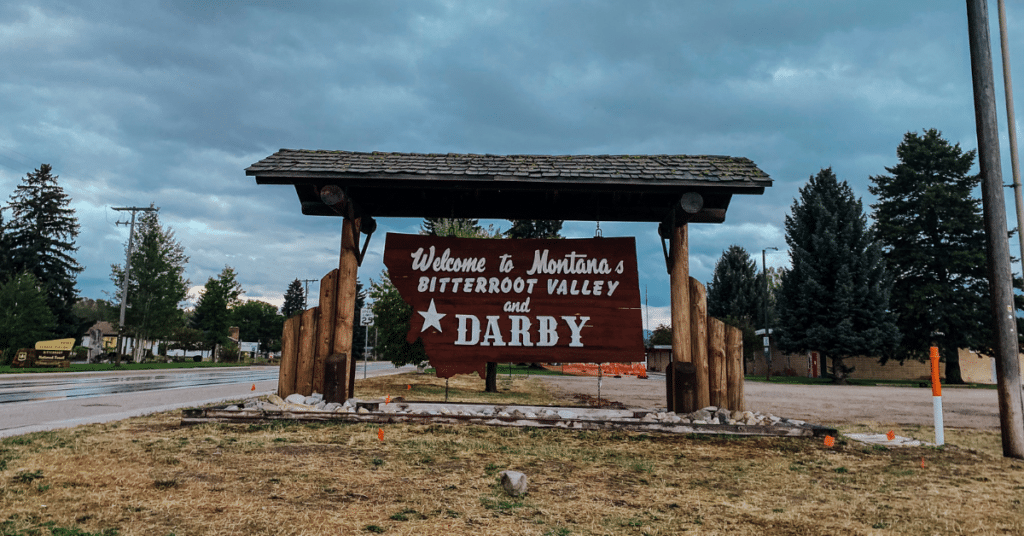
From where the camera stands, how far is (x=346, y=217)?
9484mm

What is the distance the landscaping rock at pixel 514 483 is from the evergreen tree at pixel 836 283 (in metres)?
33.7

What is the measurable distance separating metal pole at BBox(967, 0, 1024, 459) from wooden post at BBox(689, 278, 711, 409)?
354 cm

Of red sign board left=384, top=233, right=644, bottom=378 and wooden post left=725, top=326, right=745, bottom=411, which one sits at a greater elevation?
red sign board left=384, top=233, right=644, bottom=378

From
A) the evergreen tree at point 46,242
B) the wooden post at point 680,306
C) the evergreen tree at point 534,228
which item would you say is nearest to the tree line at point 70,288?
the evergreen tree at point 46,242

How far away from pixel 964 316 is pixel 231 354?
69.1 metres

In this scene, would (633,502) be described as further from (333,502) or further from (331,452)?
(331,452)

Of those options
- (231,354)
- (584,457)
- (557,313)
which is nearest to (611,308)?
(557,313)

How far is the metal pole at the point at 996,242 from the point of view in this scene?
23.4 feet

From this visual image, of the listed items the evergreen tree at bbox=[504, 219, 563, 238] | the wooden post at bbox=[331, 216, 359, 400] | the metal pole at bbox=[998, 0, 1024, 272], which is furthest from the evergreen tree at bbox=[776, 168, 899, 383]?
the wooden post at bbox=[331, 216, 359, 400]

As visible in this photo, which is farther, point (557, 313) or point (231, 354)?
point (231, 354)

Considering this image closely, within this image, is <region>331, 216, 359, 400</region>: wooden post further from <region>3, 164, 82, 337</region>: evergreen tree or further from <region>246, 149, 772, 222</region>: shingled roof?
<region>3, 164, 82, 337</region>: evergreen tree

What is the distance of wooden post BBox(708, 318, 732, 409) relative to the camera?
346 inches

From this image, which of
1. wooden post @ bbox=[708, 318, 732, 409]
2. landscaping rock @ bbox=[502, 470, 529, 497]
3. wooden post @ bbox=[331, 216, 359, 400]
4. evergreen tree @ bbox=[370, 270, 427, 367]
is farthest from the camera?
evergreen tree @ bbox=[370, 270, 427, 367]

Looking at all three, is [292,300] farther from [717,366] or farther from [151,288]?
[717,366]
